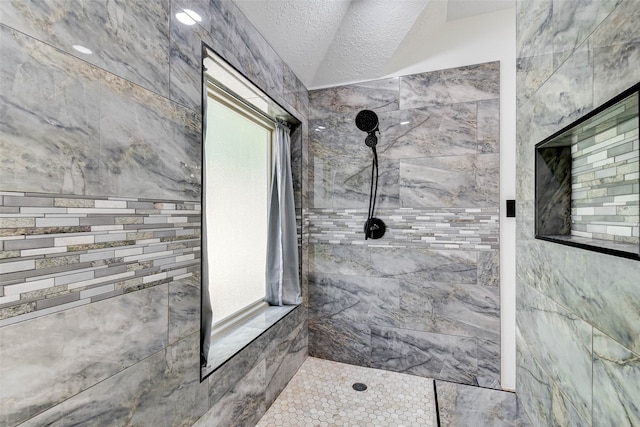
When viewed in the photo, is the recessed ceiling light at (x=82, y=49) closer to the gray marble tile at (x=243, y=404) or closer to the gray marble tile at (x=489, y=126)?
the gray marble tile at (x=243, y=404)

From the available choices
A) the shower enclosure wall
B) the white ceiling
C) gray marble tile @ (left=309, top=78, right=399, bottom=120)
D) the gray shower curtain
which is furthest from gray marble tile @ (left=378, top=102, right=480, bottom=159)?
the gray shower curtain

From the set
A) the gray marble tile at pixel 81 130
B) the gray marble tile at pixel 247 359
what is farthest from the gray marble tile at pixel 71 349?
the gray marble tile at pixel 247 359

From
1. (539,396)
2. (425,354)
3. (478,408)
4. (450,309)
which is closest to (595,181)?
(539,396)

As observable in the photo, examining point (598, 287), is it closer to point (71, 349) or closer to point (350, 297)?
point (71, 349)

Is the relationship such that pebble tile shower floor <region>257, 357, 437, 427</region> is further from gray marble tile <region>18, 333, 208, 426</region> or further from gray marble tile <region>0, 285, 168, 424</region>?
gray marble tile <region>0, 285, 168, 424</region>

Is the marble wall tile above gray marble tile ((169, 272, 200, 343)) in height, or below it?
above

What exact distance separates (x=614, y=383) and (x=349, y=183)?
1.87m

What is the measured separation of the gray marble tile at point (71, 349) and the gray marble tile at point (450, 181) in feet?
5.76

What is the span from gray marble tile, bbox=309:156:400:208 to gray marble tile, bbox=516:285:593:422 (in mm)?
1233

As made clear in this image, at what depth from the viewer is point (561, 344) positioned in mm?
893

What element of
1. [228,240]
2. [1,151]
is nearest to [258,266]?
[228,240]

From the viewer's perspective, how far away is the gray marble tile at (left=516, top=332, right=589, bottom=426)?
0.86 m

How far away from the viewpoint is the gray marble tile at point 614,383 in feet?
2.03

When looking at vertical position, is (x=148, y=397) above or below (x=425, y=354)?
above
